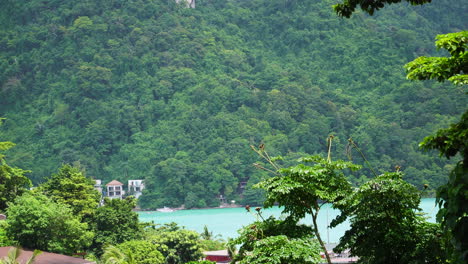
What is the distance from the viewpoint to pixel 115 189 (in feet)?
315

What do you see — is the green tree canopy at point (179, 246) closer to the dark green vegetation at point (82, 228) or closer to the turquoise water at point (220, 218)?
Result: the dark green vegetation at point (82, 228)

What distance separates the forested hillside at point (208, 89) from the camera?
314 feet

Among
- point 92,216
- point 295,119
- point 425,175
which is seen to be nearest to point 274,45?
point 295,119

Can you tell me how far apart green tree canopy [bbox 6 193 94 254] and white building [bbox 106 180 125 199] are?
230ft

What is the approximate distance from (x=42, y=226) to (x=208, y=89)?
90.2m

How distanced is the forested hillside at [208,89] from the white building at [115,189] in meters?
4.45

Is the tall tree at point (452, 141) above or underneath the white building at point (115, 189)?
underneath

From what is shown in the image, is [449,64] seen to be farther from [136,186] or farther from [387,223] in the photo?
[136,186]

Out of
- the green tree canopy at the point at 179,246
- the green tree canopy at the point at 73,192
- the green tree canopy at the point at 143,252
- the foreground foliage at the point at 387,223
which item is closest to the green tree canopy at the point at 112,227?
the green tree canopy at the point at 73,192

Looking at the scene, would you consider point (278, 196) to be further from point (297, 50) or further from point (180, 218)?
point (297, 50)

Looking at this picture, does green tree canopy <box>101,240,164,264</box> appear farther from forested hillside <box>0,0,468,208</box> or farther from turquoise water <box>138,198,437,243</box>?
forested hillside <box>0,0,468,208</box>

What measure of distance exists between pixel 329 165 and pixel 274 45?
125670 mm

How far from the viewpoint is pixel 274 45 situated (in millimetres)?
135250

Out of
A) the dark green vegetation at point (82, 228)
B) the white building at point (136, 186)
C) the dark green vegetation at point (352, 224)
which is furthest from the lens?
the white building at point (136, 186)
